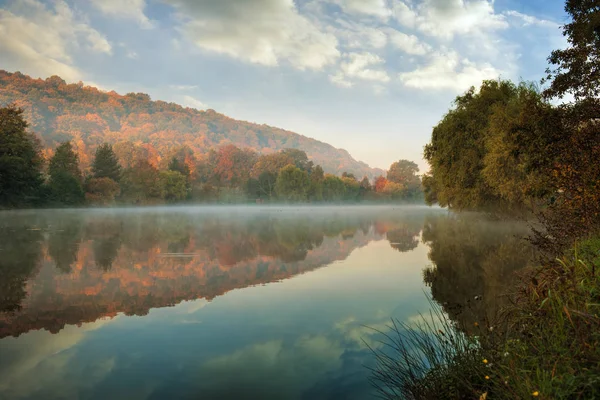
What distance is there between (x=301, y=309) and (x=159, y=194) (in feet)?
354

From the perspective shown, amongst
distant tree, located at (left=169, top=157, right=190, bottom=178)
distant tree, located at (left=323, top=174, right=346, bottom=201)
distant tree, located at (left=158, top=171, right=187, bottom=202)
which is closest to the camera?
distant tree, located at (left=158, top=171, right=187, bottom=202)

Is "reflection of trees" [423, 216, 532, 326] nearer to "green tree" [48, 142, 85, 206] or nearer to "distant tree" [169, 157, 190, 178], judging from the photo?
"green tree" [48, 142, 85, 206]

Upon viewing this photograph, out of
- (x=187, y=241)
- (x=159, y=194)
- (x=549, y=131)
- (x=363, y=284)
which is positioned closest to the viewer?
(x=363, y=284)

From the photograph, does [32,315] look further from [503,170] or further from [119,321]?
[503,170]

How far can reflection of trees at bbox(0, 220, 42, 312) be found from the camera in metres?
10.7

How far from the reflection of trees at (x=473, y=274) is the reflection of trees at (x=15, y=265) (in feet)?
34.9

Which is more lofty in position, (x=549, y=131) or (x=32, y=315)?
(x=549, y=131)

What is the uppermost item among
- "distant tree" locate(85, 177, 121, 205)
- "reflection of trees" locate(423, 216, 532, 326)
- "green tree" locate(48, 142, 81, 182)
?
"green tree" locate(48, 142, 81, 182)

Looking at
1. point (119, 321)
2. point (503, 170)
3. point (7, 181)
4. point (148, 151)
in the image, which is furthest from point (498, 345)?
point (148, 151)

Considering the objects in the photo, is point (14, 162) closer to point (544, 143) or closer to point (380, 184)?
point (544, 143)

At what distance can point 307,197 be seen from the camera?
148500 millimetres

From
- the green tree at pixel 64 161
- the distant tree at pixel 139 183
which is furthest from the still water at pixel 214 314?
the distant tree at pixel 139 183

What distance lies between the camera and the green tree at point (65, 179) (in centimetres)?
7850

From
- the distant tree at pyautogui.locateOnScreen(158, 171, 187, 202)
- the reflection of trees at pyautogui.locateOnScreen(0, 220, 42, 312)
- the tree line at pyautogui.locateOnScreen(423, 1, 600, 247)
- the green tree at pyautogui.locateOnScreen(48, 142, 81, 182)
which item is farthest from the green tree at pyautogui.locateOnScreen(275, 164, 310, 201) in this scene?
the reflection of trees at pyautogui.locateOnScreen(0, 220, 42, 312)
